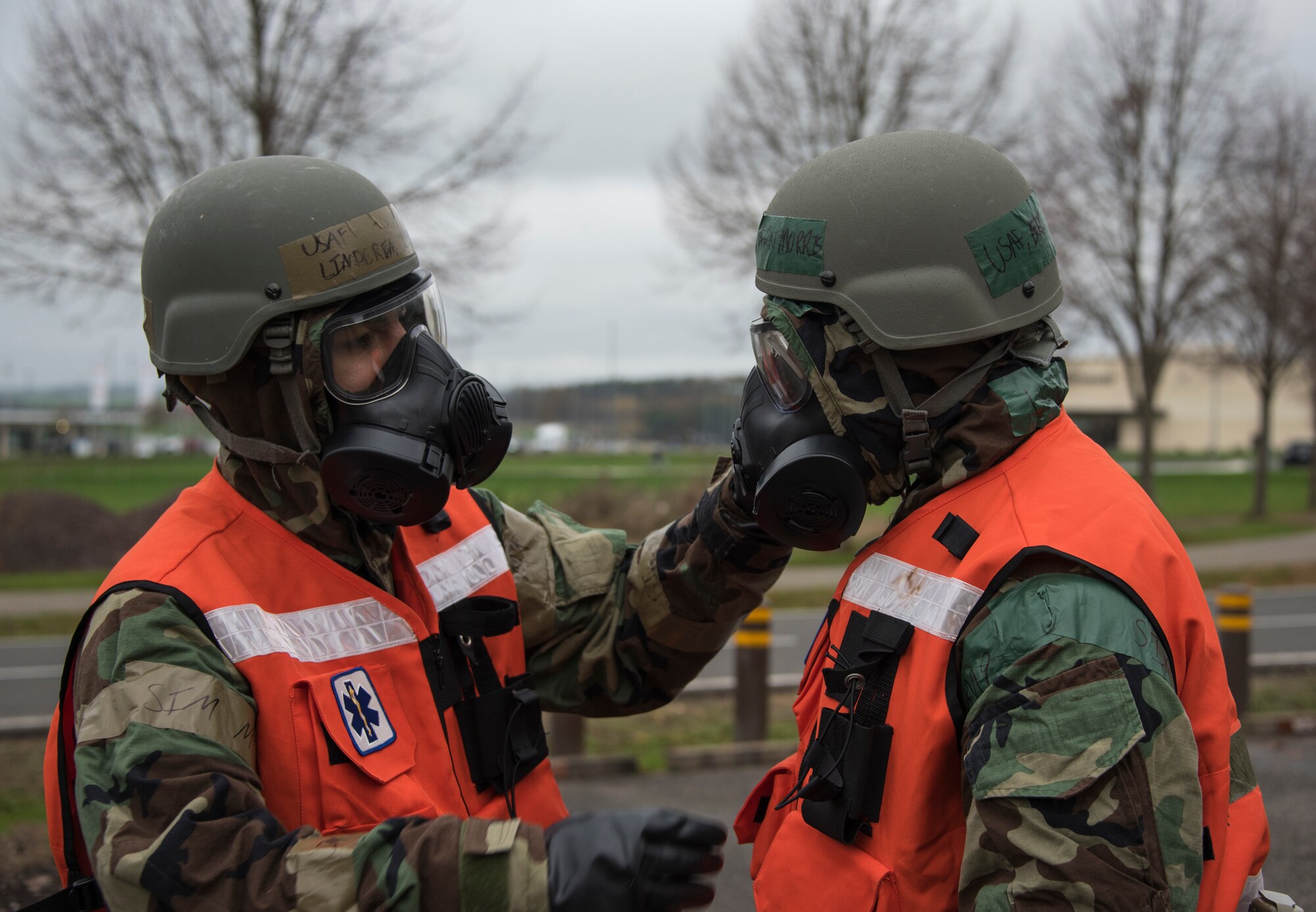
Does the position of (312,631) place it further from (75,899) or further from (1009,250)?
(1009,250)

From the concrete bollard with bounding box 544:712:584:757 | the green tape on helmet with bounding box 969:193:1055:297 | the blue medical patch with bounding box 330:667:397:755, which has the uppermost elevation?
the green tape on helmet with bounding box 969:193:1055:297

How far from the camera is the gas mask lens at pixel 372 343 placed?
225 centimetres

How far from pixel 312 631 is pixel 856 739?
107 cm

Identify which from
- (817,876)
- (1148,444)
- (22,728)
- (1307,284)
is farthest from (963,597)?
(1307,284)

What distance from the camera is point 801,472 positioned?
6.84 feet

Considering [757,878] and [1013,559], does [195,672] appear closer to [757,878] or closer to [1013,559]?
[757,878]

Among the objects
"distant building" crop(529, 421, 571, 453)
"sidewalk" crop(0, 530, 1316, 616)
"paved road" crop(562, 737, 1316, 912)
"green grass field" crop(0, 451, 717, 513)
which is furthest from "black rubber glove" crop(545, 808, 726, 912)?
"distant building" crop(529, 421, 571, 453)

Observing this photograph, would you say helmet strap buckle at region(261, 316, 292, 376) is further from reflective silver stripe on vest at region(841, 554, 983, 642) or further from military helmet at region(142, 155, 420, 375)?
reflective silver stripe on vest at region(841, 554, 983, 642)

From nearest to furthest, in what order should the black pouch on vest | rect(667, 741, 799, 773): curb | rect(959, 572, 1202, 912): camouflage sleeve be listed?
rect(959, 572, 1202, 912): camouflage sleeve → the black pouch on vest → rect(667, 741, 799, 773): curb

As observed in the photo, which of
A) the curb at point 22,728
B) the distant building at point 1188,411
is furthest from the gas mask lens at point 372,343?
the distant building at point 1188,411

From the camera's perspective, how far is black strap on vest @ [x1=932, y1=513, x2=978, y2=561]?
6.13 ft

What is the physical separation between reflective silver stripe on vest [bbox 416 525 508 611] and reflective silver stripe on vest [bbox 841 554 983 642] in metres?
0.92

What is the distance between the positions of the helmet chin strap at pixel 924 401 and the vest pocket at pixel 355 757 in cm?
114

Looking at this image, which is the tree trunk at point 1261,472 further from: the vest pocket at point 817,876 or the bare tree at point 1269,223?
the vest pocket at point 817,876
